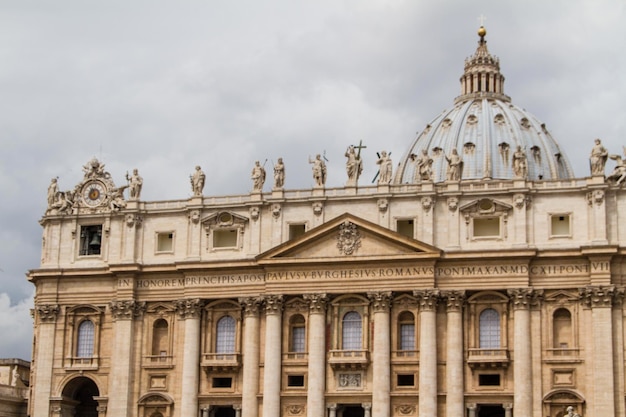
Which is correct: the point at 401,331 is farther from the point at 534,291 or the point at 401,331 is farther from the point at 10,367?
the point at 10,367

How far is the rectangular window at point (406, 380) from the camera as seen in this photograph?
78262 millimetres

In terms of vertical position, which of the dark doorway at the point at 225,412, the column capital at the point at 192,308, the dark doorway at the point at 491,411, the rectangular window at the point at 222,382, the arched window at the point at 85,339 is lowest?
the dark doorway at the point at 225,412

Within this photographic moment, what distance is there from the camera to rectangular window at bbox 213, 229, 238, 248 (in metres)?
84.2

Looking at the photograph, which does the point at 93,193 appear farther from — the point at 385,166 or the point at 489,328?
the point at 489,328

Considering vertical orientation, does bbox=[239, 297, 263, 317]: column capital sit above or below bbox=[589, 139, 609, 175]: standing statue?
below

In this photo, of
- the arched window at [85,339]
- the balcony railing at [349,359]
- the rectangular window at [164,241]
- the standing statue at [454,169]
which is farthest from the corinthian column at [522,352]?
the arched window at [85,339]

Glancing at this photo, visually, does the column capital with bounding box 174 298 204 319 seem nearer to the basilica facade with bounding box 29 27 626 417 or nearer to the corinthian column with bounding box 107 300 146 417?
the basilica facade with bounding box 29 27 626 417

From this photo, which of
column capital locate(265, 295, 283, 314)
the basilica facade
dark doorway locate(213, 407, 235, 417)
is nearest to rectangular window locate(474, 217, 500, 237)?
the basilica facade

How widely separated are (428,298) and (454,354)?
12.6ft

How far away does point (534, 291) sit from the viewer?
76938mm

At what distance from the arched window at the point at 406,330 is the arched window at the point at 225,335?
37.0 feet

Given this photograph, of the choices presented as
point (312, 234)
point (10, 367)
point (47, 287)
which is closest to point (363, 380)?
point (312, 234)

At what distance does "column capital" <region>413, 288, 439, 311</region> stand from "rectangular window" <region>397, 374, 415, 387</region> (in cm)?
438

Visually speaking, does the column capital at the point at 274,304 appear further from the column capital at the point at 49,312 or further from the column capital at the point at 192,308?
the column capital at the point at 49,312
